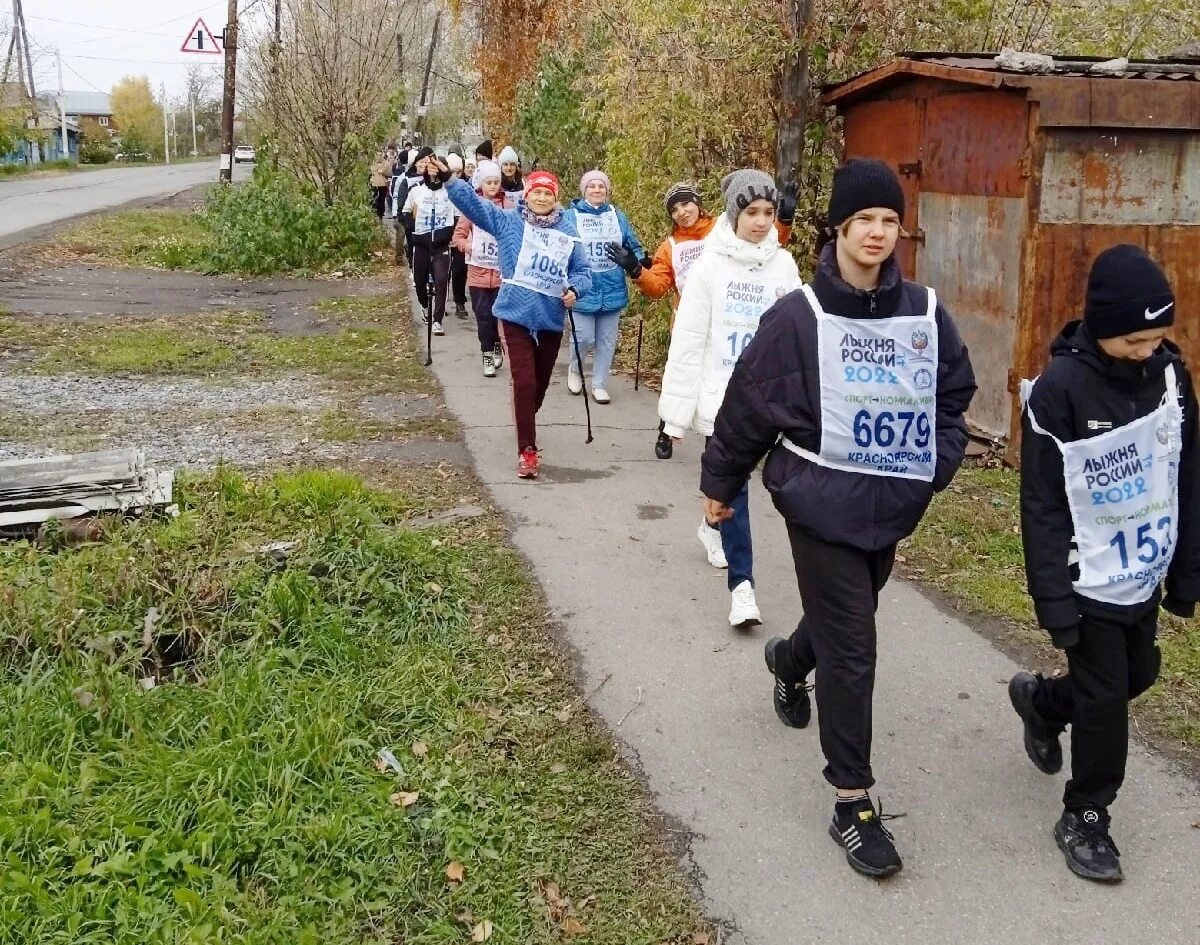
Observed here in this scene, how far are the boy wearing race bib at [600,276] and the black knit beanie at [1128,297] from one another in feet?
18.4

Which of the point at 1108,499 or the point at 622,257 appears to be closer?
the point at 1108,499

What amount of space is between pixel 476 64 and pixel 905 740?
80.3 feet

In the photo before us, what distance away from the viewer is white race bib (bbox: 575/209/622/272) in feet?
29.1

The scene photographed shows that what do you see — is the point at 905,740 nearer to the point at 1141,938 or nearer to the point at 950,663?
the point at 950,663

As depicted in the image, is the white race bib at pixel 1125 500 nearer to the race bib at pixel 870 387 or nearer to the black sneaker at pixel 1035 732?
the race bib at pixel 870 387

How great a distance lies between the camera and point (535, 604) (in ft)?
17.3

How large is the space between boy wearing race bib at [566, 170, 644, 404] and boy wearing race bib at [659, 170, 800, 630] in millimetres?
3512

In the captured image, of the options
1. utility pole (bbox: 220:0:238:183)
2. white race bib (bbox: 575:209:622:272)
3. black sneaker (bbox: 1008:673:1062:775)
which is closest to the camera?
black sneaker (bbox: 1008:673:1062:775)

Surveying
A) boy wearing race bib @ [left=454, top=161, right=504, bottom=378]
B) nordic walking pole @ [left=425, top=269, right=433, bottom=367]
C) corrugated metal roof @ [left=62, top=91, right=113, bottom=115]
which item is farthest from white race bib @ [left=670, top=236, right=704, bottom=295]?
corrugated metal roof @ [left=62, top=91, right=113, bottom=115]

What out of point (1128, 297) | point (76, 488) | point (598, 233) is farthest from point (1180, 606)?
point (598, 233)

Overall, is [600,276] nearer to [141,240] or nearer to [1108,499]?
[1108,499]

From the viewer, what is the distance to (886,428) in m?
3.32

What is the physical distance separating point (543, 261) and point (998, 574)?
10.6 feet

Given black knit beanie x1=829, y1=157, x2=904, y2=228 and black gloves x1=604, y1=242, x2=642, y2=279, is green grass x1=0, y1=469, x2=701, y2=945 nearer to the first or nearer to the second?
black gloves x1=604, y1=242, x2=642, y2=279
